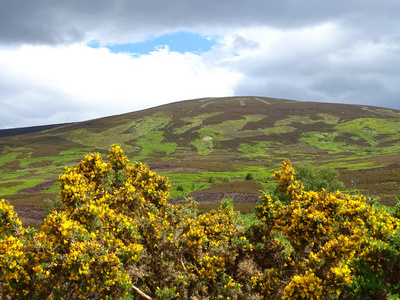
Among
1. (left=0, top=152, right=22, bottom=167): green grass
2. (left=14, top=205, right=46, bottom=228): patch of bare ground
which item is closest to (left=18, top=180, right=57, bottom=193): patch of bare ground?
(left=14, top=205, right=46, bottom=228): patch of bare ground

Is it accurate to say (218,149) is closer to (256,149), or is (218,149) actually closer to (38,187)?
(256,149)

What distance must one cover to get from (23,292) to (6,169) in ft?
458

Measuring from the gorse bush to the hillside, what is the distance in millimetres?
54286

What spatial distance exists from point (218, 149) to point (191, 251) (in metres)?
143

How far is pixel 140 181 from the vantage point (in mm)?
12664

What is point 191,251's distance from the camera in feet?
34.1

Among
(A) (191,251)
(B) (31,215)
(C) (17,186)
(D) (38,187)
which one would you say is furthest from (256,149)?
(A) (191,251)

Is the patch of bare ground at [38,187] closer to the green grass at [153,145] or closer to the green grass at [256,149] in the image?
the green grass at [153,145]

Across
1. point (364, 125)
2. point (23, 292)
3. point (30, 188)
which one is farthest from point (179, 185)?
point (364, 125)

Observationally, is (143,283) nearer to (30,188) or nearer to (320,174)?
(320,174)

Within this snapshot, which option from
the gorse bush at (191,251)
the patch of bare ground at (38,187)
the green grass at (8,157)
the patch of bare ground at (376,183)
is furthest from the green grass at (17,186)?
the gorse bush at (191,251)

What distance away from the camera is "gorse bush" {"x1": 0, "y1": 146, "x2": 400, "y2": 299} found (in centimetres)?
785

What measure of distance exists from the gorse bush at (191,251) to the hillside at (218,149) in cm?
5429

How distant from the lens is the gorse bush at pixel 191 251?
309 inches
